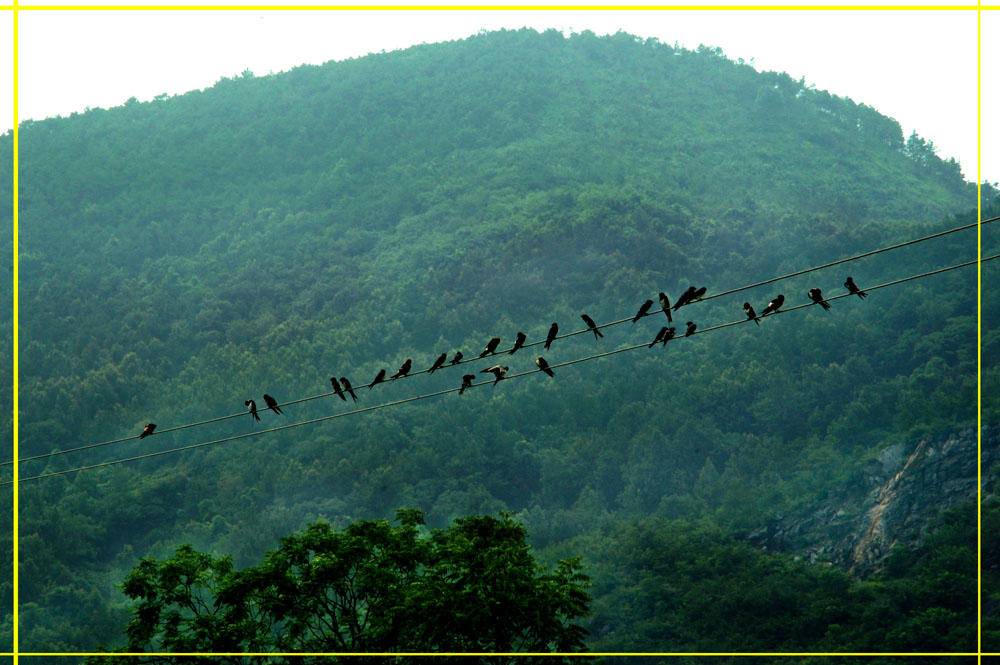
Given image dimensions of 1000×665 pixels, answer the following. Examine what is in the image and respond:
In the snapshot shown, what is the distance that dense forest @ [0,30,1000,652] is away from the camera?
63844 millimetres

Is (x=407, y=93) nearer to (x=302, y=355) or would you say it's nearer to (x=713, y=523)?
(x=302, y=355)

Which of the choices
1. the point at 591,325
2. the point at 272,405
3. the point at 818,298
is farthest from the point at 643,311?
the point at 272,405

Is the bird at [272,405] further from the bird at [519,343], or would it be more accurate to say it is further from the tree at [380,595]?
the tree at [380,595]

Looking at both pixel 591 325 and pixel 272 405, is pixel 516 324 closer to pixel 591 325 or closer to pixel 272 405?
pixel 272 405

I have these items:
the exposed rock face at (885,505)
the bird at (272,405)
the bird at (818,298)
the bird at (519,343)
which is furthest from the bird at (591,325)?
the exposed rock face at (885,505)

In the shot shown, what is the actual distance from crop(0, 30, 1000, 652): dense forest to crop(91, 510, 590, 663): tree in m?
9.87

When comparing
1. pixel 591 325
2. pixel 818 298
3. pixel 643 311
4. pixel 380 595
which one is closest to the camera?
pixel 818 298

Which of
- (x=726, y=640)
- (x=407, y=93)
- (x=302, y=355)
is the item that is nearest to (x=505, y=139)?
(x=407, y=93)

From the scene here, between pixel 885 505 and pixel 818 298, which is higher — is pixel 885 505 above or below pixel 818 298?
below

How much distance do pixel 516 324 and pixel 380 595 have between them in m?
78.8

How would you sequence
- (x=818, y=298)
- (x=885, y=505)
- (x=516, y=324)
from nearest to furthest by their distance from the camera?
1. (x=818, y=298)
2. (x=885, y=505)
3. (x=516, y=324)

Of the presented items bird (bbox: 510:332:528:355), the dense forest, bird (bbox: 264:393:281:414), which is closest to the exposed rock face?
the dense forest

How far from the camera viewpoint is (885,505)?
205 ft

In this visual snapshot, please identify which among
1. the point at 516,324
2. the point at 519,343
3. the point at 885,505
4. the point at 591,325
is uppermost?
the point at 516,324
